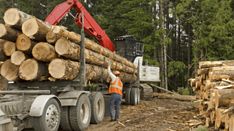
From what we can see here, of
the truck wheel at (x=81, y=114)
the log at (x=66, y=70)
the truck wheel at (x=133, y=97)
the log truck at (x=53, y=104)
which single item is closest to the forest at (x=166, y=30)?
the truck wheel at (x=133, y=97)

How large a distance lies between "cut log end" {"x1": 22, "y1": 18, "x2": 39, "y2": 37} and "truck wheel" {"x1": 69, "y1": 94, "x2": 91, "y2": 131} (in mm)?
2210

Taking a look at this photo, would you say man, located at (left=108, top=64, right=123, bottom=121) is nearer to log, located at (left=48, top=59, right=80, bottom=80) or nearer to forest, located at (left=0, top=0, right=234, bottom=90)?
log, located at (left=48, top=59, right=80, bottom=80)

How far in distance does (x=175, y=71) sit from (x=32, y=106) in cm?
2520

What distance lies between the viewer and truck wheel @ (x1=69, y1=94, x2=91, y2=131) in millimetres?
10641

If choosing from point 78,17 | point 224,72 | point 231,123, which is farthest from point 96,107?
point 231,123

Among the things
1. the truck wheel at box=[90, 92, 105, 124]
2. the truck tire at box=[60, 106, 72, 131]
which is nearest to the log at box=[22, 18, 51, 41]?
the truck tire at box=[60, 106, 72, 131]

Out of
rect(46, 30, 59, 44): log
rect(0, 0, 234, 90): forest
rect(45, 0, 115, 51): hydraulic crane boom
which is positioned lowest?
rect(46, 30, 59, 44): log

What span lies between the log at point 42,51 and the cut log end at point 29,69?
21cm

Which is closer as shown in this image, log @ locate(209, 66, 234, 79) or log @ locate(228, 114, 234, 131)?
log @ locate(228, 114, 234, 131)

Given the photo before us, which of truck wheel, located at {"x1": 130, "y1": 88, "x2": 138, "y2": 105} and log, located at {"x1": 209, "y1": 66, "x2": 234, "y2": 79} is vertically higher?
log, located at {"x1": 209, "y1": 66, "x2": 234, "y2": 79}

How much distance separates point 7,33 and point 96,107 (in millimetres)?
3601

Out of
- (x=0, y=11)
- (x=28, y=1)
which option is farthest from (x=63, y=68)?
(x=28, y=1)

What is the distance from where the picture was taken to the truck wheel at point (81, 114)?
10641 millimetres

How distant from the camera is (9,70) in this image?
37.6ft
